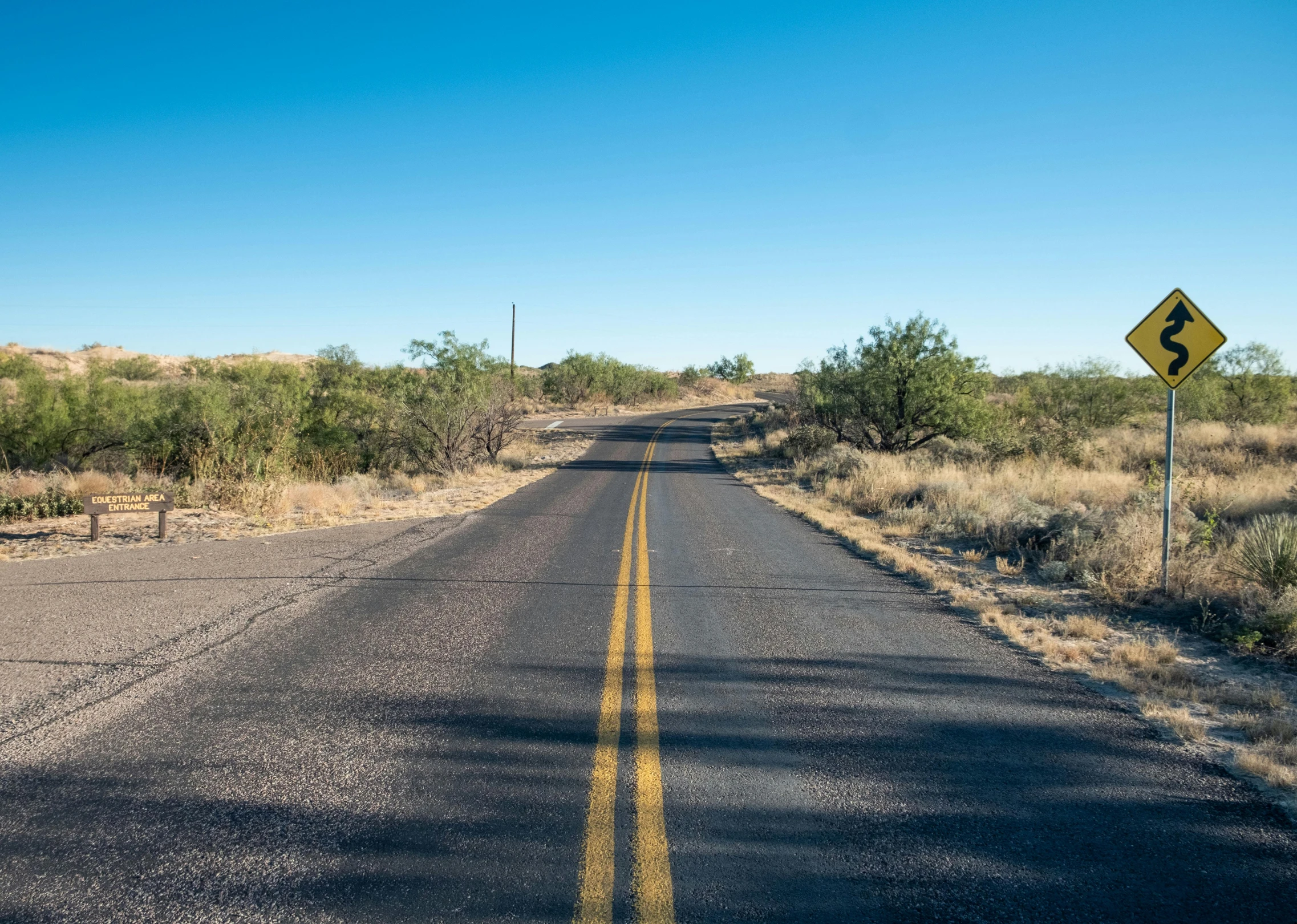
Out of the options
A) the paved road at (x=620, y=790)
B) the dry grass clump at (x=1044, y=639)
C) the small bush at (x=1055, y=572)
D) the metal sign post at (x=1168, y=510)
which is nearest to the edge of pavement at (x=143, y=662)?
the paved road at (x=620, y=790)

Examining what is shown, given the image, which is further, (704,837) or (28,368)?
(28,368)

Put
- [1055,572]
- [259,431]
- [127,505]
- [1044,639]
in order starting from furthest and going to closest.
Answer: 1. [259,431]
2. [127,505]
3. [1055,572]
4. [1044,639]

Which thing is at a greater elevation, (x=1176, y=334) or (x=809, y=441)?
(x=1176, y=334)

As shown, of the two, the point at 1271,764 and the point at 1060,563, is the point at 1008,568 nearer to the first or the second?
the point at 1060,563

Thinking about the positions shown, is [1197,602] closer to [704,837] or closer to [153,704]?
[704,837]

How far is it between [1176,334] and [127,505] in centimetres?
1342

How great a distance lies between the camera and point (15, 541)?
10062 millimetres

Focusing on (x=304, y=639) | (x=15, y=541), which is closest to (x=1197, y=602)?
(x=304, y=639)

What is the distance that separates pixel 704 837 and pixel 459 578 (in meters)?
5.80

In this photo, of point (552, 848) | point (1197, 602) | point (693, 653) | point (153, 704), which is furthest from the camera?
point (1197, 602)

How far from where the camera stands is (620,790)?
3699 millimetres

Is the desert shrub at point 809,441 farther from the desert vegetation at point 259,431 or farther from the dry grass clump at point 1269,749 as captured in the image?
the dry grass clump at point 1269,749

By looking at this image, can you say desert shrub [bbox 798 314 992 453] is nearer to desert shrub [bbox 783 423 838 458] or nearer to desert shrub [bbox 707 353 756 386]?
desert shrub [bbox 783 423 838 458]

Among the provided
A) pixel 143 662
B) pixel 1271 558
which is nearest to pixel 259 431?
pixel 143 662
